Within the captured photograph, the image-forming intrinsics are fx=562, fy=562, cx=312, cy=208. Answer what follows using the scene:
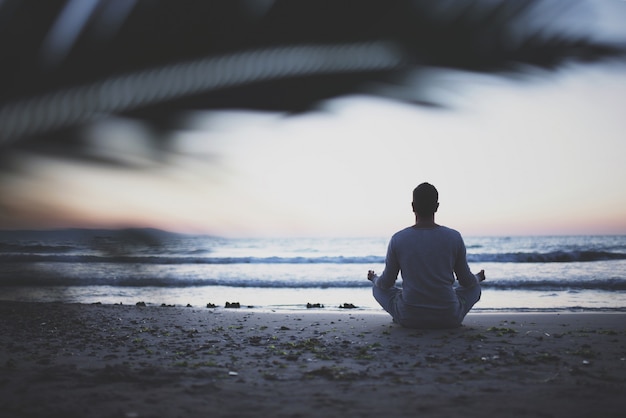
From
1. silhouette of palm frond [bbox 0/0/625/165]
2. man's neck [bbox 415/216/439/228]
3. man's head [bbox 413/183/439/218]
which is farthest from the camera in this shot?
man's neck [bbox 415/216/439/228]

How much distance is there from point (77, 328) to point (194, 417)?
11.4 ft

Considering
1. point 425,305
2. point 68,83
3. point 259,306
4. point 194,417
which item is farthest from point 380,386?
point 259,306

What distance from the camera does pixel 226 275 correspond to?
53.2 ft

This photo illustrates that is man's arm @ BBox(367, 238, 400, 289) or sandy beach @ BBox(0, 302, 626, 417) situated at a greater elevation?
man's arm @ BBox(367, 238, 400, 289)

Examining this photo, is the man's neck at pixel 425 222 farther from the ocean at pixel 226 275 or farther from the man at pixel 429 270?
the ocean at pixel 226 275

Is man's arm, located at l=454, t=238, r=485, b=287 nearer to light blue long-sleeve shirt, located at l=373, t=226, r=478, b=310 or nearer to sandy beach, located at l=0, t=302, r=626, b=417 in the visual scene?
light blue long-sleeve shirt, located at l=373, t=226, r=478, b=310

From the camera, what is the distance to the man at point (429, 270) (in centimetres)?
477

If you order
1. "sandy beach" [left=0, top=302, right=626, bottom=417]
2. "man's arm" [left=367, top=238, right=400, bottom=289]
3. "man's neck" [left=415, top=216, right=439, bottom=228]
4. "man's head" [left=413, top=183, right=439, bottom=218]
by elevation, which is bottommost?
"sandy beach" [left=0, top=302, right=626, bottom=417]

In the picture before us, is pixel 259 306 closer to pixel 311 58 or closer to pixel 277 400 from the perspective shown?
Result: pixel 277 400

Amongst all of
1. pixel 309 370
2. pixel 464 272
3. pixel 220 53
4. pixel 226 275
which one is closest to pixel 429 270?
pixel 464 272

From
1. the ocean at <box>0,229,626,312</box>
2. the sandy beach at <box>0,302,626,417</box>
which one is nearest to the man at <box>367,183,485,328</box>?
the sandy beach at <box>0,302,626,417</box>

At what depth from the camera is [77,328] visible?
17.5ft

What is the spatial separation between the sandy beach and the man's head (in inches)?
41.2

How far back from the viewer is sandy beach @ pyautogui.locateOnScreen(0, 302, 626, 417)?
8.13ft
